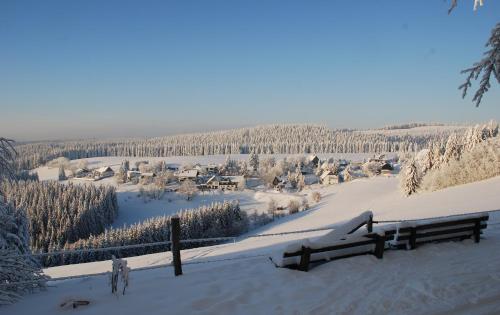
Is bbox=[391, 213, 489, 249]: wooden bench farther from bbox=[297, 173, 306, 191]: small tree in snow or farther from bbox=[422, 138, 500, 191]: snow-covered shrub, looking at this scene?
bbox=[297, 173, 306, 191]: small tree in snow

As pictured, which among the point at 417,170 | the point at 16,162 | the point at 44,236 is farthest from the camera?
the point at 44,236

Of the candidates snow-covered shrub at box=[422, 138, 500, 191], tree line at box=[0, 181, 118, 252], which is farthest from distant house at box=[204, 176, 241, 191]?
snow-covered shrub at box=[422, 138, 500, 191]

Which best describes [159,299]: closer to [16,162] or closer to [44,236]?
[16,162]

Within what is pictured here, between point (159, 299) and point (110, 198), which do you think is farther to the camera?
point (110, 198)

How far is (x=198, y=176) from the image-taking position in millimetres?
118188

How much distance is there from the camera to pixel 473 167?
3369cm

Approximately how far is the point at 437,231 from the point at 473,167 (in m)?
28.3

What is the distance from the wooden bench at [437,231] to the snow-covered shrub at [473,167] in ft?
85.0

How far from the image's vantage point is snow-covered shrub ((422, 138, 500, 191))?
32.1 meters

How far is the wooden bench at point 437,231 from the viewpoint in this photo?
9852 mm

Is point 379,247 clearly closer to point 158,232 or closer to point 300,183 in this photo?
point 158,232

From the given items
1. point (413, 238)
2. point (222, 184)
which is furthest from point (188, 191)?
point (413, 238)

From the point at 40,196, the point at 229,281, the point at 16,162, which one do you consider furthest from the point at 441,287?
the point at 40,196

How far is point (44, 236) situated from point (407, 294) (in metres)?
63.7
